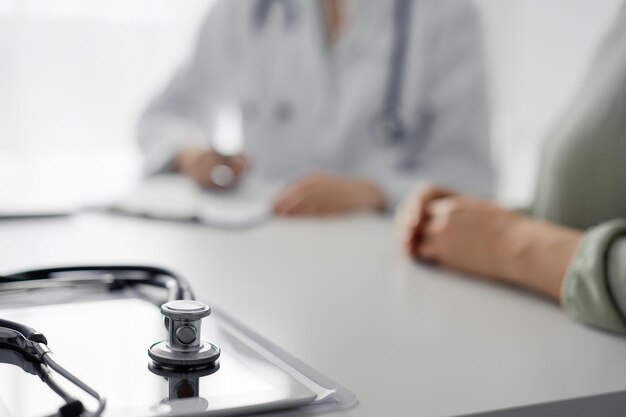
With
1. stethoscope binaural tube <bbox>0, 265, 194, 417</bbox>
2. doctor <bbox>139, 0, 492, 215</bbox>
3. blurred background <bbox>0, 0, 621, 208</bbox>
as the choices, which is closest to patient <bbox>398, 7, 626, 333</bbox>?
stethoscope binaural tube <bbox>0, 265, 194, 417</bbox>

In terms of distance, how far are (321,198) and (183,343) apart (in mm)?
777

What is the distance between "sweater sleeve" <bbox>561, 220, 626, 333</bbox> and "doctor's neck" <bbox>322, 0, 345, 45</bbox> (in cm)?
107

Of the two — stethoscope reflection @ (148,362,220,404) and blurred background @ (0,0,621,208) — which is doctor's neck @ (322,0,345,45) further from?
stethoscope reflection @ (148,362,220,404)

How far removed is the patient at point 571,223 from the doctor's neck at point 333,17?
33.8 inches

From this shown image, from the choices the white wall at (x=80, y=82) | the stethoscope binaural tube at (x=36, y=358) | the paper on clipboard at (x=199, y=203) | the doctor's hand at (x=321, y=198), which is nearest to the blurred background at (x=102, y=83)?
the white wall at (x=80, y=82)

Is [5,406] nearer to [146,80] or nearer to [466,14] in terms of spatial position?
[466,14]

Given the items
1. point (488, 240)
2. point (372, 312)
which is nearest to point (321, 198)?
point (488, 240)

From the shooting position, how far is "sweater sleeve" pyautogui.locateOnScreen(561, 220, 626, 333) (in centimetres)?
59

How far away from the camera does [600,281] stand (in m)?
0.62

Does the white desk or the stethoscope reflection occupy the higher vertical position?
the stethoscope reflection

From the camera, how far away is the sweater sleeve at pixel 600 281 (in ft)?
1.95

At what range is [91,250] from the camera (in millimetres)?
871

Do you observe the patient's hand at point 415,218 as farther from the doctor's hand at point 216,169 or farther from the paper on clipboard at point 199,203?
the doctor's hand at point 216,169

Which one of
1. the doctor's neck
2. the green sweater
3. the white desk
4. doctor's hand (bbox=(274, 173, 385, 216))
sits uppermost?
the doctor's neck
